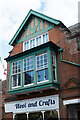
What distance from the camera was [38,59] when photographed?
41.9ft

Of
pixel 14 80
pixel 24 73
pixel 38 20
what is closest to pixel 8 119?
pixel 14 80

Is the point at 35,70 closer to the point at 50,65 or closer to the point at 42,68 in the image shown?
the point at 42,68

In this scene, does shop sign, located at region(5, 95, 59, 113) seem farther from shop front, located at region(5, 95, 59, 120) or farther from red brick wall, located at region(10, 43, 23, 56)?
red brick wall, located at region(10, 43, 23, 56)

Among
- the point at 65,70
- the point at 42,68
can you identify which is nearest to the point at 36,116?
the point at 42,68

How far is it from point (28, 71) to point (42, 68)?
160 cm

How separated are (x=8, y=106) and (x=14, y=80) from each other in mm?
2527

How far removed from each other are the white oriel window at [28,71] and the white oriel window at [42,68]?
759 mm

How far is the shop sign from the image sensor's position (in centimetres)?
1162

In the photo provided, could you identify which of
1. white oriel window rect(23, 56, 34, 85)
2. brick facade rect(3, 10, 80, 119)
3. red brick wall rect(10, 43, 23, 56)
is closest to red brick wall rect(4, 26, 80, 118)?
brick facade rect(3, 10, 80, 119)

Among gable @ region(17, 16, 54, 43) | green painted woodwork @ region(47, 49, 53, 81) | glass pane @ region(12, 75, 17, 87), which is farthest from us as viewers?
gable @ region(17, 16, 54, 43)

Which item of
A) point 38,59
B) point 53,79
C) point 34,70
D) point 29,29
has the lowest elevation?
point 53,79

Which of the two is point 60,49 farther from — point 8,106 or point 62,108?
point 8,106

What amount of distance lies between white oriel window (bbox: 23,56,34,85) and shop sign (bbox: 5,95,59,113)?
1.60m

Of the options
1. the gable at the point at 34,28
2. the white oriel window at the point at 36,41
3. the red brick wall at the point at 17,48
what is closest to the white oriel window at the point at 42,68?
the white oriel window at the point at 36,41
